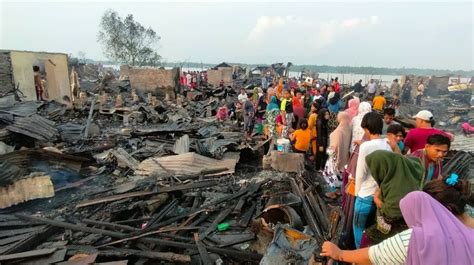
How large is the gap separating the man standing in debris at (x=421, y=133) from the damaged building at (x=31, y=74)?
17.4 meters

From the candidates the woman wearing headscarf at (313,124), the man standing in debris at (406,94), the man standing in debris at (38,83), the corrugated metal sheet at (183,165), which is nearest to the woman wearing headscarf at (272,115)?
the woman wearing headscarf at (313,124)

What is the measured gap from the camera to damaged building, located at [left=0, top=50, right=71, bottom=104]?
53.4 feet

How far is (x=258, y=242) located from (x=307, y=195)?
143cm

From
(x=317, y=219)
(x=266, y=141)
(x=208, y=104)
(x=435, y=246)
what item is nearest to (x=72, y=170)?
(x=266, y=141)

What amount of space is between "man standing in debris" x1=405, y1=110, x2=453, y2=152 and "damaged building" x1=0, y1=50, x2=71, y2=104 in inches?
685

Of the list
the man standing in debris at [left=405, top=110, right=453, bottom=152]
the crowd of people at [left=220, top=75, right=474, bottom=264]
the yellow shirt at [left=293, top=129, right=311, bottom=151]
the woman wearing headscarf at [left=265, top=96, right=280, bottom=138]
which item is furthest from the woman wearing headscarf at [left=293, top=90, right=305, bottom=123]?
the man standing in debris at [left=405, top=110, right=453, bottom=152]

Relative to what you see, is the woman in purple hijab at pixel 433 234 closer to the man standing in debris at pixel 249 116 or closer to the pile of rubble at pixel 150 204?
the pile of rubble at pixel 150 204

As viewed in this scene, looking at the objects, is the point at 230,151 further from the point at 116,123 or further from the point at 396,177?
the point at 116,123

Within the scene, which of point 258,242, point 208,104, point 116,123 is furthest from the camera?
point 208,104

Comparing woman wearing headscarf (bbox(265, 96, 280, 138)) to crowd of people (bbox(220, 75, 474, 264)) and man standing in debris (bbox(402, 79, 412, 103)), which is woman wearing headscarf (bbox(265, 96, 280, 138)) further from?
man standing in debris (bbox(402, 79, 412, 103))

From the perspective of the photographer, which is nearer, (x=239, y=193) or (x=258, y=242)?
(x=258, y=242)

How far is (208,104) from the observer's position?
1994 cm

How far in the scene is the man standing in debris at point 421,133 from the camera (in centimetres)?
439

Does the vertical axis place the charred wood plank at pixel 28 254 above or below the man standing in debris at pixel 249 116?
below
